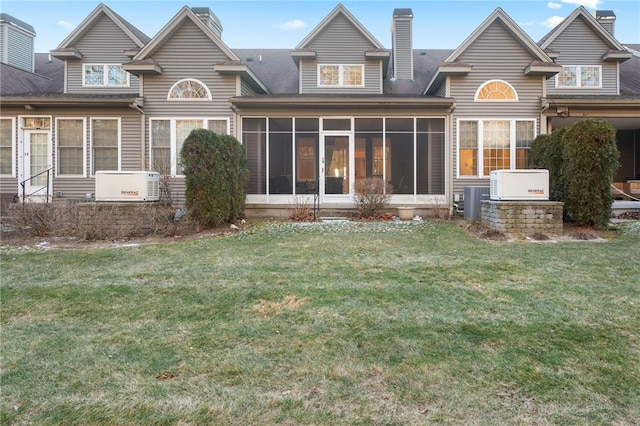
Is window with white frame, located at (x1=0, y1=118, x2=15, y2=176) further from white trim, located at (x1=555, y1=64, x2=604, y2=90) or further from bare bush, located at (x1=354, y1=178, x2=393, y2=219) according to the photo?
white trim, located at (x1=555, y1=64, x2=604, y2=90)

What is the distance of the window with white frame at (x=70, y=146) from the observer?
38.1 ft

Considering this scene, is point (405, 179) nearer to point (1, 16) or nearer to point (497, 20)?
point (497, 20)

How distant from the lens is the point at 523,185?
8242mm

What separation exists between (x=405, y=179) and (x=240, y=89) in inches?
217

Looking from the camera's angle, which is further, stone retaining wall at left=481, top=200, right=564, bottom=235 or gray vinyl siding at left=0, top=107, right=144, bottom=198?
gray vinyl siding at left=0, top=107, right=144, bottom=198

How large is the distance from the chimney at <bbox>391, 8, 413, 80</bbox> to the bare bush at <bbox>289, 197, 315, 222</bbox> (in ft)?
22.2

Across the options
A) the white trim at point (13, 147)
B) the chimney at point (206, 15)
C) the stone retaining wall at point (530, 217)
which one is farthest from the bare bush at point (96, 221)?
the chimney at point (206, 15)

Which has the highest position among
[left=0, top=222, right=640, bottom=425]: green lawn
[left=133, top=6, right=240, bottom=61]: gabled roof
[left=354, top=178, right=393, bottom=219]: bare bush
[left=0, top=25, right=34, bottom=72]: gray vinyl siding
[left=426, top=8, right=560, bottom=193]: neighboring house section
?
[left=0, top=25, right=34, bottom=72]: gray vinyl siding

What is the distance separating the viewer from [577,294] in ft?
13.2

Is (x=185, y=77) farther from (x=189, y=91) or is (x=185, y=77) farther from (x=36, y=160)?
(x=36, y=160)

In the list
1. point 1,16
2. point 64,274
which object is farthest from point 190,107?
point 1,16

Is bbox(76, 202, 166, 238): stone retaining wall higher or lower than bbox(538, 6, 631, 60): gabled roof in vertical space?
lower

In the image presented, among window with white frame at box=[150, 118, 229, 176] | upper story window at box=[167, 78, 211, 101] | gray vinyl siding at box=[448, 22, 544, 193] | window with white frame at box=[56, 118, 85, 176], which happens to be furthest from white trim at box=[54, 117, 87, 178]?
gray vinyl siding at box=[448, 22, 544, 193]

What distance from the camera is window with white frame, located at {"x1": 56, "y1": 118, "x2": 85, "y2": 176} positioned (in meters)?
11.6
